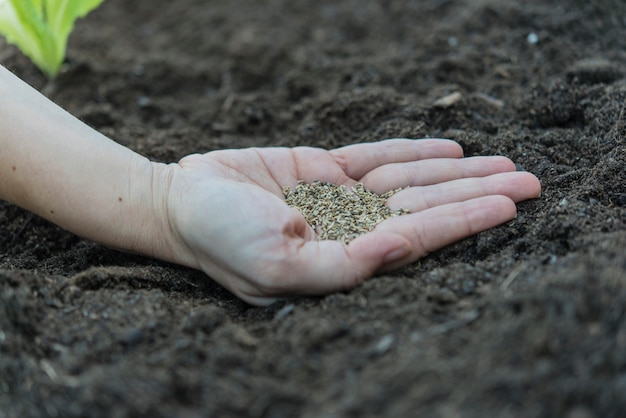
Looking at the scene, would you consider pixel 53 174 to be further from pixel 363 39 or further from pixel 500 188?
pixel 363 39

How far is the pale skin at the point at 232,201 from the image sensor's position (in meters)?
1.84

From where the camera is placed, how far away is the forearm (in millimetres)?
2098

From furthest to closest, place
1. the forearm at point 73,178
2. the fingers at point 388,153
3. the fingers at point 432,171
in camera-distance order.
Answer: the fingers at point 388,153 < the fingers at point 432,171 < the forearm at point 73,178

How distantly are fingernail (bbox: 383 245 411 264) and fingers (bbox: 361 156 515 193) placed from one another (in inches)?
22.0

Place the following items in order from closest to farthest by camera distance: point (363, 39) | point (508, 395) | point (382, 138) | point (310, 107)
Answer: point (508, 395) → point (382, 138) → point (310, 107) → point (363, 39)

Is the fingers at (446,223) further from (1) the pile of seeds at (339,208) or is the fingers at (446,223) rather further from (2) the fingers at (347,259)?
(1) the pile of seeds at (339,208)

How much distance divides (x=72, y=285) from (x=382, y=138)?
146cm

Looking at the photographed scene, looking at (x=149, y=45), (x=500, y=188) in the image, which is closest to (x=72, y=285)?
(x=500, y=188)

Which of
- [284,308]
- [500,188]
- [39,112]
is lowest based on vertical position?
[284,308]

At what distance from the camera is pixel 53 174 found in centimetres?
210

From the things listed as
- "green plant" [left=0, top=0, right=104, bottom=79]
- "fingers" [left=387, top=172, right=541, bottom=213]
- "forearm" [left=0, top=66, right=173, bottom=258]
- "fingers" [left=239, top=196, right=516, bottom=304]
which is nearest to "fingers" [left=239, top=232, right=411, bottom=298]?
"fingers" [left=239, top=196, right=516, bottom=304]

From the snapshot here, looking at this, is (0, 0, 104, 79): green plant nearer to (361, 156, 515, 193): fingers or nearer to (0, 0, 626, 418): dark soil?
(0, 0, 626, 418): dark soil

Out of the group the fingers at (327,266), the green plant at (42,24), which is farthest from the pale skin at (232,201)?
the green plant at (42,24)

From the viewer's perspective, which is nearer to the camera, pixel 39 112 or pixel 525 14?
pixel 39 112
